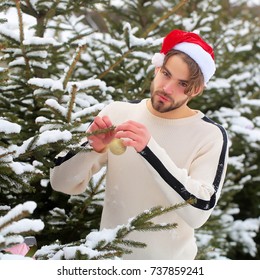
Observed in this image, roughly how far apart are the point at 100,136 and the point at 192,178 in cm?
42

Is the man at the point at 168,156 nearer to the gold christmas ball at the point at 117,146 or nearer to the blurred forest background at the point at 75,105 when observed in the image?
the gold christmas ball at the point at 117,146

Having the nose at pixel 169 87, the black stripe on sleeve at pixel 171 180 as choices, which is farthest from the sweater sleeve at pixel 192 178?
the nose at pixel 169 87

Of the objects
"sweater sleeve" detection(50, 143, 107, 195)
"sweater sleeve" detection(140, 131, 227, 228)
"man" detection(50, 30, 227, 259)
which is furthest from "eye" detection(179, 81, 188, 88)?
"sweater sleeve" detection(50, 143, 107, 195)

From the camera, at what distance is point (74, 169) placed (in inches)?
95.5

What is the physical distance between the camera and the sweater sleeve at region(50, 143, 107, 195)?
241 cm

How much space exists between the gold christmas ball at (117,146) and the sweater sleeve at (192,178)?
0.54ft

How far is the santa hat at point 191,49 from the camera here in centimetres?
240

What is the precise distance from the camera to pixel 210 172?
2.31 meters

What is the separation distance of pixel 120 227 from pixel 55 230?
45.4 inches

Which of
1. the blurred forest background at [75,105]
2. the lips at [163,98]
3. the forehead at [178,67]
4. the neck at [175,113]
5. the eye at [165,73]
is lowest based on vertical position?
the blurred forest background at [75,105]

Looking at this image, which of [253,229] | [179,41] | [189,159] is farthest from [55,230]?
[253,229]

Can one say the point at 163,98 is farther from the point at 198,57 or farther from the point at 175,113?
the point at 198,57

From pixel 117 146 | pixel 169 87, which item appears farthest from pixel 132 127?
pixel 169 87
